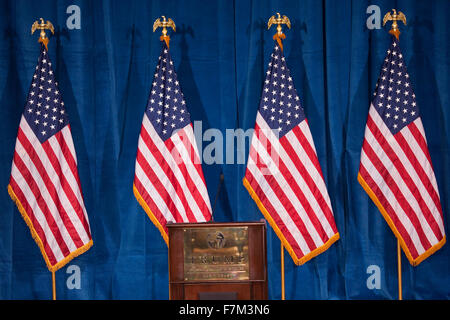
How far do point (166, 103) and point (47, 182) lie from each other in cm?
125

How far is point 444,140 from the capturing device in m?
5.11

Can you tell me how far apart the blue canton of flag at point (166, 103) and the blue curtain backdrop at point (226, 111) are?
29cm

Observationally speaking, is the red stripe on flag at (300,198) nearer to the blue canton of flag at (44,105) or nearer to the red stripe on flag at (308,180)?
the red stripe on flag at (308,180)

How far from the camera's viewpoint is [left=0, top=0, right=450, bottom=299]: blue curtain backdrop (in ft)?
16.8

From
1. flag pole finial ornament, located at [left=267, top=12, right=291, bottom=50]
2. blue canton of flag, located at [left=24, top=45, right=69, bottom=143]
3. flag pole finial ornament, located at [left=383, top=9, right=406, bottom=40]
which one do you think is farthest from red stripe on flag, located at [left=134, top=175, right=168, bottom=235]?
flag pole finial ornament, located at [left=383, top=9, right=406, bottom=40]

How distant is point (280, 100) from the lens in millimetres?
4902

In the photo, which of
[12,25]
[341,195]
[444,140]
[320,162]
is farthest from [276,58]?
[12,25]

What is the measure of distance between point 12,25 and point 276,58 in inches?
97.2

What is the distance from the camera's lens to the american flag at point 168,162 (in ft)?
15.8

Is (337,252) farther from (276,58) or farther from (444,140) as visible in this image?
(276,58)

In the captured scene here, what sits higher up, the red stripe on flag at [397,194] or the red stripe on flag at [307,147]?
the red stripe on flag at [307,147]

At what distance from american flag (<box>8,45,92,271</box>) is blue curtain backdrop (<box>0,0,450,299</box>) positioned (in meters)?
0.29

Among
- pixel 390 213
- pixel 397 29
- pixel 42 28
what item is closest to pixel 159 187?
pixel 42 28

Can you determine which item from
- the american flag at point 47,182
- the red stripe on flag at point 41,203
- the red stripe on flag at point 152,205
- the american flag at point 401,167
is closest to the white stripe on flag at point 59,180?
the american flag at point 47,182
